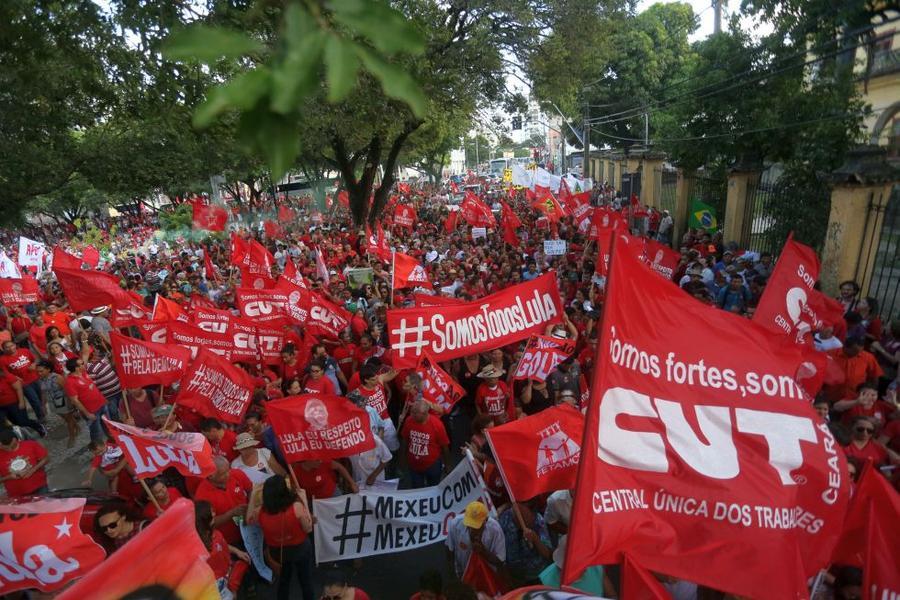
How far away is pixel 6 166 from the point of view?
403 inches

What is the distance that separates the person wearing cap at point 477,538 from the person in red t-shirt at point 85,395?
5.20m

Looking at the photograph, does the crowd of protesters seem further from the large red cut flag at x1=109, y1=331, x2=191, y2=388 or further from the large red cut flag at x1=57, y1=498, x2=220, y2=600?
the large red cut flag at x1=57, y1=498, x2=220, y2=600

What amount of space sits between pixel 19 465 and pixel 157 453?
1.91 m

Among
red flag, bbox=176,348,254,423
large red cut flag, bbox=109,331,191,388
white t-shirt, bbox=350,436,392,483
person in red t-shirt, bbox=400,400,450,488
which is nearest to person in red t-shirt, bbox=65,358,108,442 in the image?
large red cut flag, bbox=109,331,191,388

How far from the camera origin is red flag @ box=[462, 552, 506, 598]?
4047mm

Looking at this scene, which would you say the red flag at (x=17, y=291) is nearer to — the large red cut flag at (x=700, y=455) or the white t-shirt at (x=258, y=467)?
the white t-shirt at (x=258, y=467)

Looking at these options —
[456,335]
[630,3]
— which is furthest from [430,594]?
[630,3]

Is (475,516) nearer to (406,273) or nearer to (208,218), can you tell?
(406,273)

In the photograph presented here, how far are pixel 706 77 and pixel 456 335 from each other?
37.0 feet

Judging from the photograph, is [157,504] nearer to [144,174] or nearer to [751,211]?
[144,174]

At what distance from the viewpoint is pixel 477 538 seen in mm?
4133

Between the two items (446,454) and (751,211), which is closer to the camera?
(446,454)

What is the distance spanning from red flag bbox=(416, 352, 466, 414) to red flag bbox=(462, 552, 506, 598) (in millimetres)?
2061

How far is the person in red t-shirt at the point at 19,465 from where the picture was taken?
5.45m
